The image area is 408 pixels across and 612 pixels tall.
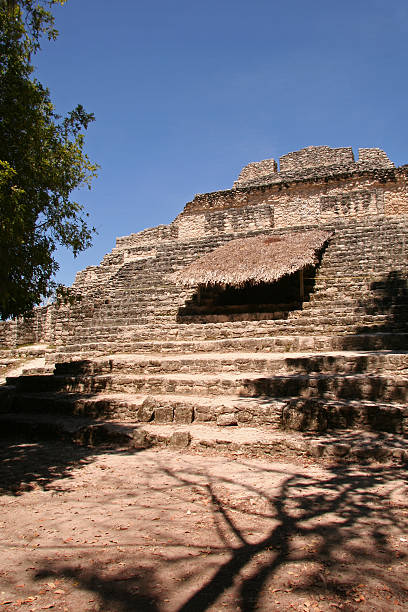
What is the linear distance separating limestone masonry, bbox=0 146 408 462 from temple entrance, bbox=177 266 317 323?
3 centimetres

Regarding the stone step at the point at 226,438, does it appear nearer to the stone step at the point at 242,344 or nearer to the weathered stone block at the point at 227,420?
the weathered stone block at the point at 227,420

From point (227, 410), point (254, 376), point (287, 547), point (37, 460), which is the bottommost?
point (37, 460)

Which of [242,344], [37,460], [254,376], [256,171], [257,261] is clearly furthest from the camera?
[256,171]

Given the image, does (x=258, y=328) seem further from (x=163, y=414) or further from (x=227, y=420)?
(x=227, y=420)

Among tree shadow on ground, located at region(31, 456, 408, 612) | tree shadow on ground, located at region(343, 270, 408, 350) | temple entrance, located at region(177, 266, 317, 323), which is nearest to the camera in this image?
tree shadow on ground, located at region(31, 456, 408, 612)

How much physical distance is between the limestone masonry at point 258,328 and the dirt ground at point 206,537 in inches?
45.0

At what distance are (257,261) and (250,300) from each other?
4.74 ft

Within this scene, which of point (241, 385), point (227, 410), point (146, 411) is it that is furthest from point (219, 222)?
point (227, 410)

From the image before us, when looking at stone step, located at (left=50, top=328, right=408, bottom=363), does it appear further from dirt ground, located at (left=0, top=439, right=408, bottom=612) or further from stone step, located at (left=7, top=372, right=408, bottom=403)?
dirt ground, located at (left=0, top=439, right=408, bottom=612)

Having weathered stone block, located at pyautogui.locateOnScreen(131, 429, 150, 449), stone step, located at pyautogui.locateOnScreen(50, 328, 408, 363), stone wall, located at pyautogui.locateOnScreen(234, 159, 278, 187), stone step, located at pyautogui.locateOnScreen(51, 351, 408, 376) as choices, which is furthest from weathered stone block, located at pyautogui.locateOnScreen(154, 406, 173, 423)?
stone wall, located at pyautogui.locateOnScreen(234, 159, 278, 187)

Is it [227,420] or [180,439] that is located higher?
[227,420]

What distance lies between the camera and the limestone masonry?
18.6 ft

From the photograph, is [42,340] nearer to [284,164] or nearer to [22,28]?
[22,28]

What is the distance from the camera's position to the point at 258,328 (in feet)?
30.4
